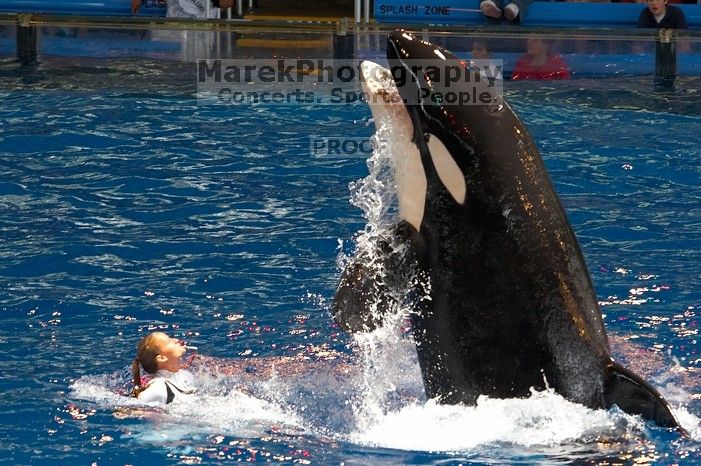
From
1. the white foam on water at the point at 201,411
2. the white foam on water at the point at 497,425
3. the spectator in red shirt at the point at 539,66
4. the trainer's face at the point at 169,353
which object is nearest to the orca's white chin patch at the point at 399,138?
the white foam on water at the point at 497,425

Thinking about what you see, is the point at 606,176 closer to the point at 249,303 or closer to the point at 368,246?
the point at 249,303

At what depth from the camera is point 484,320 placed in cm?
618

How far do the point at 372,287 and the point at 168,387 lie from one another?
1641 millimetres

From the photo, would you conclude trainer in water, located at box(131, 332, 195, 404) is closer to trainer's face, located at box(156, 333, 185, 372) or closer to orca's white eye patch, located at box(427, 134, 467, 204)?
trainer's face, located at box(156, 333, 185, 372)

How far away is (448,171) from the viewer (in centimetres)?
620

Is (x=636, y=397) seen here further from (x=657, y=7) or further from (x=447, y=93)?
(x=657, y=7)

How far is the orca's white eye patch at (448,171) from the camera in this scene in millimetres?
6156

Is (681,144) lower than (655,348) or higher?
higher

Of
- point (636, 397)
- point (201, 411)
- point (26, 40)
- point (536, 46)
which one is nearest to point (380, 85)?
point (636, 397)

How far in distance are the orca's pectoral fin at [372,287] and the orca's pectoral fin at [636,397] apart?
1.22m

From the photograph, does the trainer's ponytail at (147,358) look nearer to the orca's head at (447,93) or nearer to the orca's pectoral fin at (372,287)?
the orca's pectoral fin at (372,287)

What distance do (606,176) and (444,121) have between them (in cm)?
630

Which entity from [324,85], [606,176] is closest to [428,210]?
[606,176]

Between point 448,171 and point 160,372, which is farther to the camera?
point 160,372
